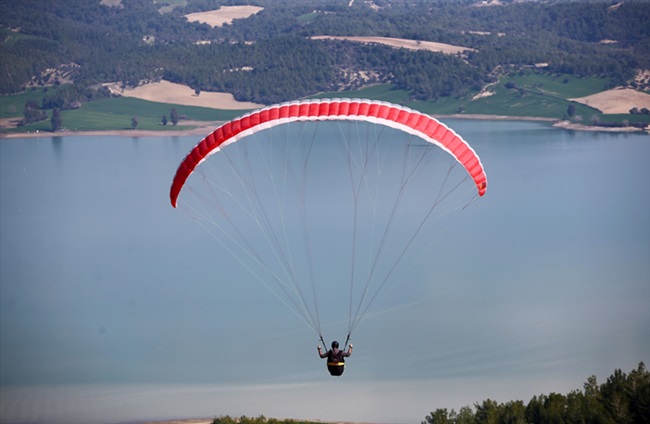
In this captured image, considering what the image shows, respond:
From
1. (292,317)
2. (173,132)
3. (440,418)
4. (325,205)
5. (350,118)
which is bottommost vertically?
(440,418)

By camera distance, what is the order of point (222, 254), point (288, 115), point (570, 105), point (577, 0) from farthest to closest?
point (577, 0)
point (570, 105)
point (222, 254)
point (288, 115)

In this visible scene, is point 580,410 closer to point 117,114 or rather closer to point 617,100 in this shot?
point 617,100

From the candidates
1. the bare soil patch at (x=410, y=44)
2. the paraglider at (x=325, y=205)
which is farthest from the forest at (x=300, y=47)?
the paraglider at (x=325, y=205)

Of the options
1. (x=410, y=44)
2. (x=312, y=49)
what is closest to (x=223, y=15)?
(x=312, y=49)

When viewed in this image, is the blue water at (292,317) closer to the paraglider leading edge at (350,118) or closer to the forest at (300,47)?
the paraglider leading edge at (350,118)

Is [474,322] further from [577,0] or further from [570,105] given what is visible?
[577,0]

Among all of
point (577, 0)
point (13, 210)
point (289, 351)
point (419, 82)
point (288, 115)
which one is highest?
point (577, 0)

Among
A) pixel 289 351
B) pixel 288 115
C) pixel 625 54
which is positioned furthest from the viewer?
pixel 625 54

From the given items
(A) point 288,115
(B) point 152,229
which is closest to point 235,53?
(B) point 152,229
